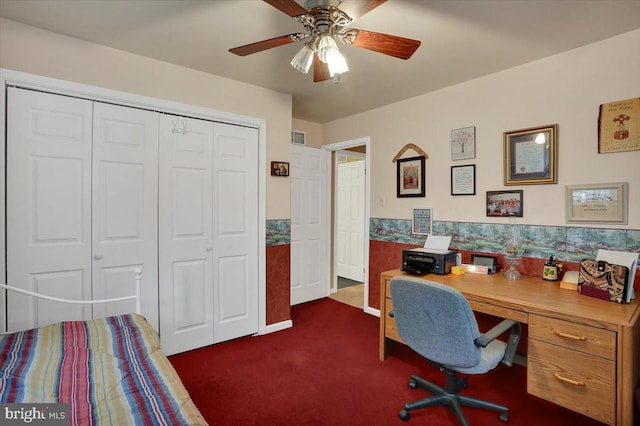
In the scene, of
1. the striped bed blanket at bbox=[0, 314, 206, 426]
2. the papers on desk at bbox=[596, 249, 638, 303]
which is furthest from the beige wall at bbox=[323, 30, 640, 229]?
the striped bed blanket at bbox=[0, 314, 206, 426]

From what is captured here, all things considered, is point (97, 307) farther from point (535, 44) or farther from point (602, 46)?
point (602, 46)

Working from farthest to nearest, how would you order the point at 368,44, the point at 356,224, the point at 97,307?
1. the point at 356,224
2. the point at 97,307
3. the point at 368,44

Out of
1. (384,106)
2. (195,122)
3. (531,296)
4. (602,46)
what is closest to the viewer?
(531,296)

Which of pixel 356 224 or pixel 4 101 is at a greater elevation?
pixel 4 101

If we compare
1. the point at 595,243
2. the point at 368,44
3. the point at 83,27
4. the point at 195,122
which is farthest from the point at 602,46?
the point at 83,27

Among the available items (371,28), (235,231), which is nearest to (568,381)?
(371,28)

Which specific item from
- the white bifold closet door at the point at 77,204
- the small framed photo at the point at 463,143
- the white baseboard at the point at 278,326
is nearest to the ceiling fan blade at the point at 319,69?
the white bifold closet door at the point at 77,204

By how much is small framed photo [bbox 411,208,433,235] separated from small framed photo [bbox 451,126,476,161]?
591 mm

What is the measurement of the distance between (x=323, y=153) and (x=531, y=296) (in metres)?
2.97

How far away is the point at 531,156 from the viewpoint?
99.0 inches

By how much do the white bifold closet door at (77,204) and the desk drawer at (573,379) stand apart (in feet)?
8.79

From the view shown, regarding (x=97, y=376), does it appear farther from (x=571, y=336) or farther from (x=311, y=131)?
(x=311, y=131)

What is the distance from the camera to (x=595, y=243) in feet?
7.32

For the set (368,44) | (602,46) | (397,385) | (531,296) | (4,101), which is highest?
(602,46)
